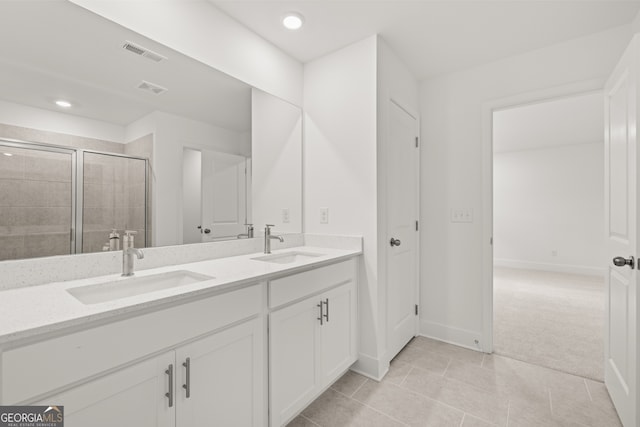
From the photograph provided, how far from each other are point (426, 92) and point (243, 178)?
1.97m

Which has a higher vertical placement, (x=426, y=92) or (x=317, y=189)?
(x=426, y=92)

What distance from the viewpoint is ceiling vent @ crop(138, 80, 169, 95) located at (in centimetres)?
154

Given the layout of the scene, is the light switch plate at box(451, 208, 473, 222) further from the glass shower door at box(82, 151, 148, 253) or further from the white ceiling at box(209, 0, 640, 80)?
the glass shower door at box(82, 151, 148, 253)

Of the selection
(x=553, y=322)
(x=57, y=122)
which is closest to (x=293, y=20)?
(x=57, y=122)

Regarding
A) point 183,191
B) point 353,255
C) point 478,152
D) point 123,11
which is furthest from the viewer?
point 478,152

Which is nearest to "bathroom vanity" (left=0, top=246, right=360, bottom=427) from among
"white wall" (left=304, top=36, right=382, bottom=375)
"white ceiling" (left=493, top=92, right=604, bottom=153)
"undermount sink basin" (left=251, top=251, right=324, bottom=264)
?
"undermount sink basin" (left=251, top=251, right=324, bottom=264)

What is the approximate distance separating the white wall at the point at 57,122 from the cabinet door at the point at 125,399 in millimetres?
1063

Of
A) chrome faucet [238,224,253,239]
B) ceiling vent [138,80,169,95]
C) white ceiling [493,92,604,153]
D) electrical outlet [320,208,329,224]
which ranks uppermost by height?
white ceiling [493,92,604,153]

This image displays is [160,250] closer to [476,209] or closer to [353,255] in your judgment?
[353,255]

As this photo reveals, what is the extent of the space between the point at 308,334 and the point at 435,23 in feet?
7.24

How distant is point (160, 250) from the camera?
159 cm

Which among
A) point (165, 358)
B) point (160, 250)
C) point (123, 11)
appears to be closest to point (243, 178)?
point (160, 250)

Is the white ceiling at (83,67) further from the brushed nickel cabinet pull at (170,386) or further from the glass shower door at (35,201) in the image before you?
the brushed nickel cabinet pull at (170,386)

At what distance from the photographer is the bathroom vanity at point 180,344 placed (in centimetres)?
81
